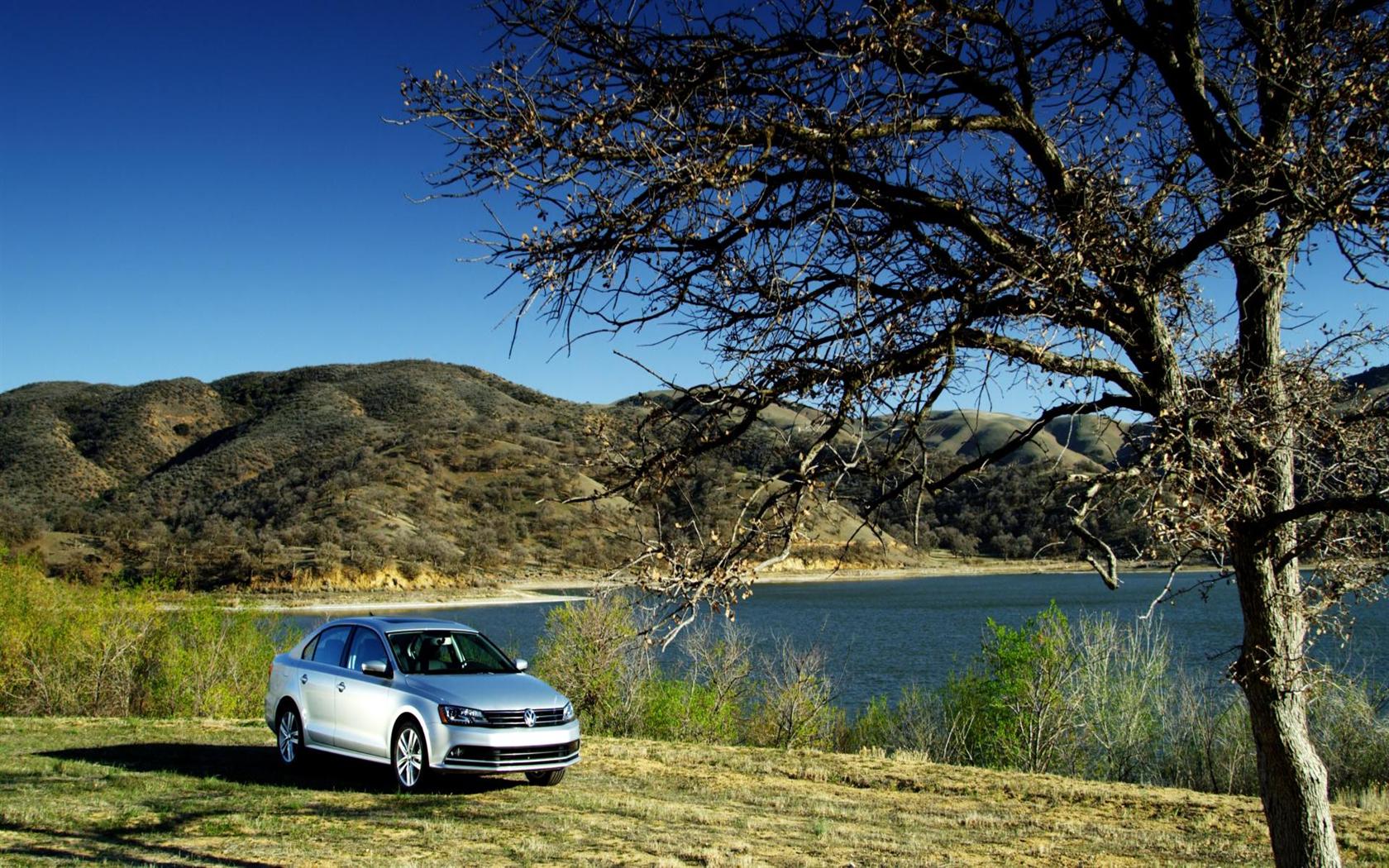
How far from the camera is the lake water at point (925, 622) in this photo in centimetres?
3506

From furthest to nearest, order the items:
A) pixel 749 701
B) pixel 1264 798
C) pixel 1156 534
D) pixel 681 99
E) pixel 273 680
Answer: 1. pixel 749 701
2. pixel 273 680
3. pixel 1264 798
4. pixel 681 99
5. pixel 1156 534

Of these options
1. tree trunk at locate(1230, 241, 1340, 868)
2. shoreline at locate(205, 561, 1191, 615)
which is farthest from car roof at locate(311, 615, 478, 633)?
shoreline at locate(205, 561, 1191, 615)

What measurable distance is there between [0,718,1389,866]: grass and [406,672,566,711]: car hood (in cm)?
98

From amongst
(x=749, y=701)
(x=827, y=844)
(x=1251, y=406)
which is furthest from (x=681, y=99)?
(x=749, y=701)

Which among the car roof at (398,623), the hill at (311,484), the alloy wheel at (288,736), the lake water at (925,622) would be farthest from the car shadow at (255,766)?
the hill at (311,484)

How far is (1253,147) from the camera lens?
6.19 metres

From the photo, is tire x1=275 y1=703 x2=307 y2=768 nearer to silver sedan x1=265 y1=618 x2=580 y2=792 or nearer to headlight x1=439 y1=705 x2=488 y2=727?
silver sedan x1=265 y1=618 x2=580 y2=792

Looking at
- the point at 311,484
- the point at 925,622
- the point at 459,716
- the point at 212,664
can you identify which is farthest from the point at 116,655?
the point at 311,484

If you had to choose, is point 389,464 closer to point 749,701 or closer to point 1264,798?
point 749,701

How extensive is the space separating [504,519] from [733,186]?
8432 centimetres

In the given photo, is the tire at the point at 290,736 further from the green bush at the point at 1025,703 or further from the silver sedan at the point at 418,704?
the green bush at the point at 1025,703

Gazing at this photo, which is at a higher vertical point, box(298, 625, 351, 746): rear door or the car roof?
the car roof

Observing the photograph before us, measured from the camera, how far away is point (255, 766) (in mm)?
12688

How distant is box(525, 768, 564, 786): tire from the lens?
1186 centimetres
